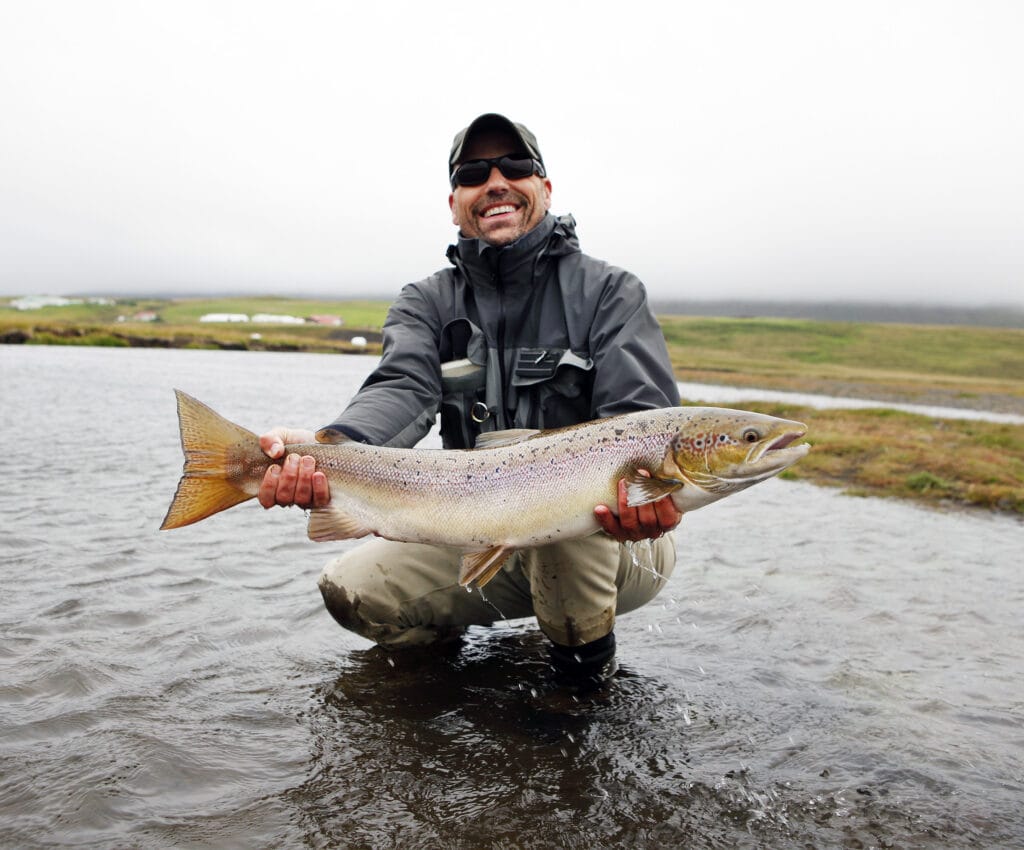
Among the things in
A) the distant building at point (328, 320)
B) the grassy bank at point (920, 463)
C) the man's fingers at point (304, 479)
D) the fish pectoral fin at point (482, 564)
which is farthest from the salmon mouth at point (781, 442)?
the distant building at point (328, 320)

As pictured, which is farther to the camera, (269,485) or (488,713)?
(488,713)

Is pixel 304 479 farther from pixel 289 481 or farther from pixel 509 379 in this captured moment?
pixel 509 379

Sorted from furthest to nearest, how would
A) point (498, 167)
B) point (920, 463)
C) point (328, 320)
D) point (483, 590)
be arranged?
point (328, 320)
point (920, 463)
point (498, 167)
point (483, 590)

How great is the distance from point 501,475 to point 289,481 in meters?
1.00

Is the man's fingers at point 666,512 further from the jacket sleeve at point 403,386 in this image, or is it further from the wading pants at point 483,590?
the jacket sleeve at point 403,386

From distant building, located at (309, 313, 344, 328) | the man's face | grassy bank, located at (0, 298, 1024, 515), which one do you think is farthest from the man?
distant building, located at (309, 313, 344, 328)

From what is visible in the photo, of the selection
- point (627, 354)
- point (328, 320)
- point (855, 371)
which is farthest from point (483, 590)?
point (328, 320)

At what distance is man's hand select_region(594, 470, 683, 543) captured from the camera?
3.72 meters

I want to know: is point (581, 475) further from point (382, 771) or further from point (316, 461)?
point (382, 771)

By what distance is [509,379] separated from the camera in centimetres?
476

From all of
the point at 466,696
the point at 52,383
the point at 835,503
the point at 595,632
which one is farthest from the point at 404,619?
the point at 52,383

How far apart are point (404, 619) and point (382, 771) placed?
1192 millimetres

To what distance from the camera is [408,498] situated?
390cm

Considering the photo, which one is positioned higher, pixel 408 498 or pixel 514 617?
pixel 408 498
